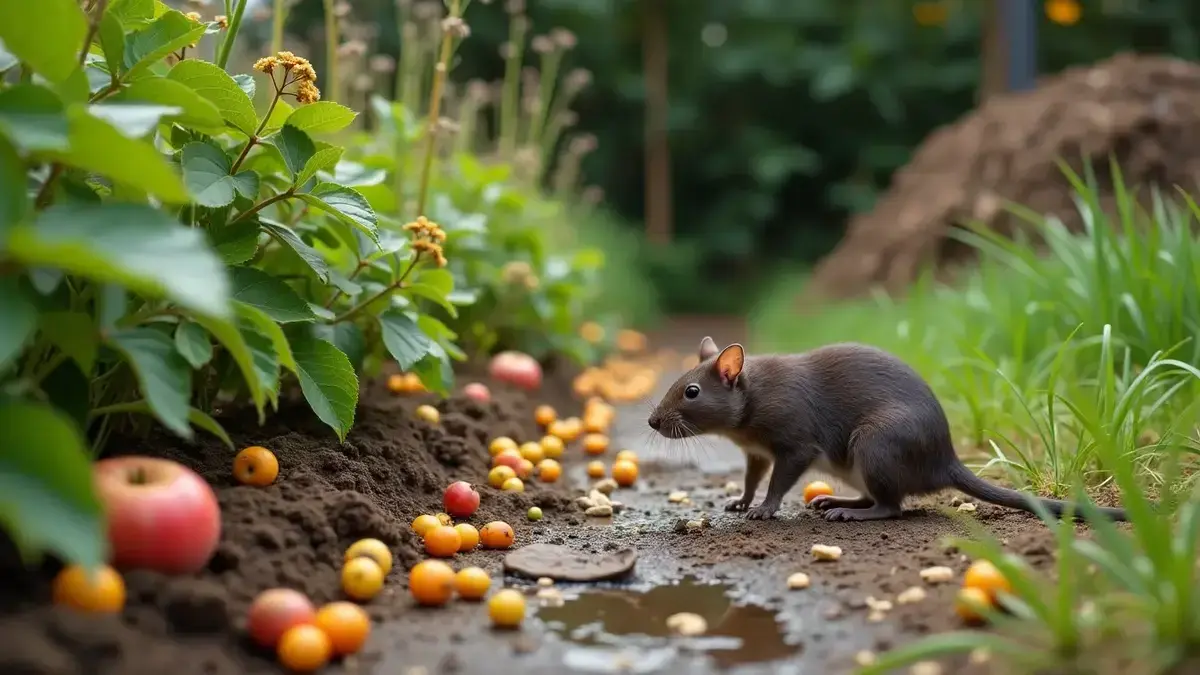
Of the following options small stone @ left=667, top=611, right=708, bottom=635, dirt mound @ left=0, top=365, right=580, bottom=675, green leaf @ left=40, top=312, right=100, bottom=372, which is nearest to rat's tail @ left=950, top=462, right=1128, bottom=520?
small stone @ left=667, top=611, right=708, bottom=635

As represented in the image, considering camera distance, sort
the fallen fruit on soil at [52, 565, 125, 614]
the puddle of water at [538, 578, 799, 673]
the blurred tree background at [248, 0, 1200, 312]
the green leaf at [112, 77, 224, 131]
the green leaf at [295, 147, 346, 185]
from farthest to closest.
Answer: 1. the blurred tree background at [248, 0, 1200, 312]
2. the green leaf at [295, 147, 346, 185]
3. the green leaf at [112, 77, 224, 131]
4. the puddle of water at [538, 578, 799, 673]
5. the fallen fruit on soil at [52, 565, 125, 614]

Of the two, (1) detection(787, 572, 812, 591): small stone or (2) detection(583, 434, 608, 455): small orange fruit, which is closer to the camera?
(1) detection(787, 572, 812, 591): small stone

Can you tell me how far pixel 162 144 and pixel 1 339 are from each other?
4.02 feet

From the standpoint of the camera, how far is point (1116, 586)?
2199 mm

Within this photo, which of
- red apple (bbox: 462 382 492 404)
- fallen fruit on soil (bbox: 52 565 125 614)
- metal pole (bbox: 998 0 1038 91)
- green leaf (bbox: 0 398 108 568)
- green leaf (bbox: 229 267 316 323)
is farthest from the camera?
metal pole (bbox: 998 0 1038 91)

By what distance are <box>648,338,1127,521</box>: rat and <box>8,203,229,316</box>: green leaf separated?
6.56 ft

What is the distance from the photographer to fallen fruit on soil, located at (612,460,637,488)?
4.09 m

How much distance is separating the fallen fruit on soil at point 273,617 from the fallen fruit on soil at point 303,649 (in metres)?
0.02

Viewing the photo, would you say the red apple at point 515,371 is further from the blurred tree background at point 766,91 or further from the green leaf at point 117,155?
the blurred tree background at point 766,91

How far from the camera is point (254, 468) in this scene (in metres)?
2.80

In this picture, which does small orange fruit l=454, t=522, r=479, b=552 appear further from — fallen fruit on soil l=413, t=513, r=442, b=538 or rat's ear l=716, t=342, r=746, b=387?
rat's ear l=716, t=342, r=746, b=387

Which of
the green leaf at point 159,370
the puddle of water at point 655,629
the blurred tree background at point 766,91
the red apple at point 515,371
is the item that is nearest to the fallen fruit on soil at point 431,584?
the puddle of water at point 655,629

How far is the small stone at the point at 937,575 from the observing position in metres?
2.53

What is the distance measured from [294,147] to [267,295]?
436 mm
